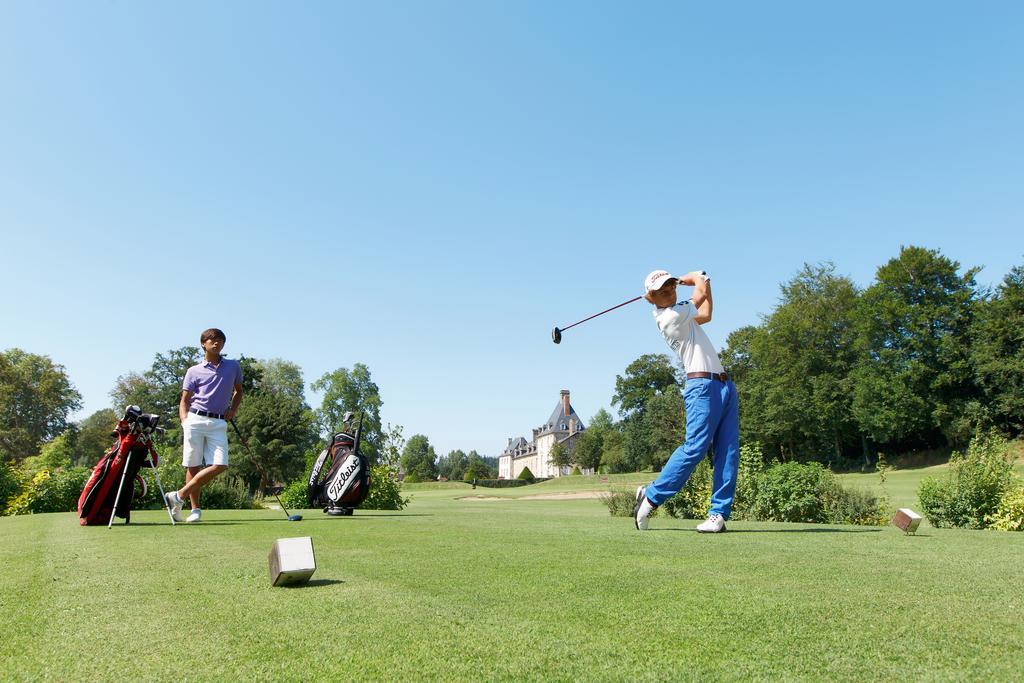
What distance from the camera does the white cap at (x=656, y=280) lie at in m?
6.76

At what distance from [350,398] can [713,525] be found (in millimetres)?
76950

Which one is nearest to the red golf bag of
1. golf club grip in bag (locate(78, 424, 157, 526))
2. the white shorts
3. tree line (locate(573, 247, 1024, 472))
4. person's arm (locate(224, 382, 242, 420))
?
golf club grip in bag (locate(78, 424, 157, 526))

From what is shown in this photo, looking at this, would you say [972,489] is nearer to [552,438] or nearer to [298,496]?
[298,496]

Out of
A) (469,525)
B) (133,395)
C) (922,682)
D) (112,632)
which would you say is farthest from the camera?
(133,395)

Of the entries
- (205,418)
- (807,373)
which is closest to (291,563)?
(205,418)

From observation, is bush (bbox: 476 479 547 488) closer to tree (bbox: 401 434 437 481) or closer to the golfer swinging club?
tree (bbox: 401 434 437 481)

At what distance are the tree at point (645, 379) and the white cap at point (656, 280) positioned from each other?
87.3m

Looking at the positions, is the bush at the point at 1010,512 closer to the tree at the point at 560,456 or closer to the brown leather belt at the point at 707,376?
the brown leather belt at the point at 707,376

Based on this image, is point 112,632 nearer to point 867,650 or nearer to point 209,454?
point 867,650

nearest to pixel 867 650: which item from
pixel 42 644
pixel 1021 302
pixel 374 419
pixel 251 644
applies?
pixel 251 644

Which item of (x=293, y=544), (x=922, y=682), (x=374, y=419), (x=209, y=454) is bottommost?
(x=922, y=682)

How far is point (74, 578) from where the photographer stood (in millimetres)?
4059

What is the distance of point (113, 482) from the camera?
8.22 meters

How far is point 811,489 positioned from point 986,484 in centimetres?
214
